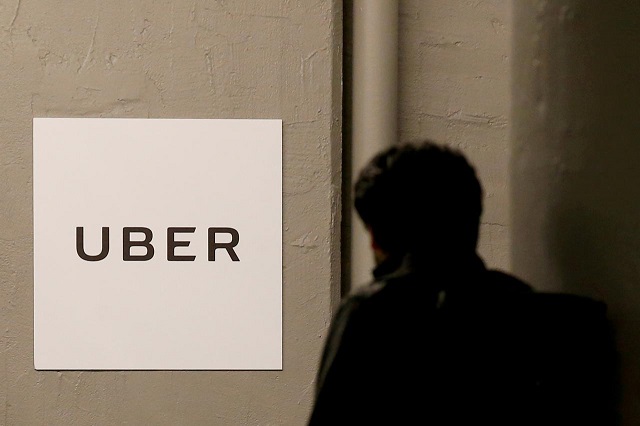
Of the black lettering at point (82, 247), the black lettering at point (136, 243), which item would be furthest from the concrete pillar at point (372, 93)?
the black lettering at point (82, 247)

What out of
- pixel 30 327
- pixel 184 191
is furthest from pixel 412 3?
pixel 30 327

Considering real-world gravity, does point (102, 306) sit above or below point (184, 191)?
below

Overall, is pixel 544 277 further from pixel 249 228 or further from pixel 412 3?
pixel 412 3

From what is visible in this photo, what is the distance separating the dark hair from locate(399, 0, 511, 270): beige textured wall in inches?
56.7

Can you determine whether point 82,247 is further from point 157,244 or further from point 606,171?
point 606,171

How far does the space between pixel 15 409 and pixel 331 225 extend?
39.5 inches

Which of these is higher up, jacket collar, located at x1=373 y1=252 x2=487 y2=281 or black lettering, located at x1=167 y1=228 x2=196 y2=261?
jacket collar, located at x1=373 y1=252 x2=487 y2=281

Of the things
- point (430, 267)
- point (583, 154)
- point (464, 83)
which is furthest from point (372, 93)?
point (430, 267)

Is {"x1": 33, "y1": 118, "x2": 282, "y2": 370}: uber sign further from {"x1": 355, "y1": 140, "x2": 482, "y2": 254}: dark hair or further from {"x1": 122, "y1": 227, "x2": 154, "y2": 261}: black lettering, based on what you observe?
{"x1": 355, "y1": 140, "x2": 482, "y2": 254}: dark hair

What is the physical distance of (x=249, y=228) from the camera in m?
2.34

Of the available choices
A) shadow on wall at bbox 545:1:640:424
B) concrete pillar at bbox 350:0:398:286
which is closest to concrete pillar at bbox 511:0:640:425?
shadow on wall at bbox 545:1:640:424

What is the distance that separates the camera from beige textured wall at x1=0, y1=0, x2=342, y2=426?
2350 millimetres

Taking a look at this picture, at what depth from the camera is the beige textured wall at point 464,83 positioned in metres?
2.43

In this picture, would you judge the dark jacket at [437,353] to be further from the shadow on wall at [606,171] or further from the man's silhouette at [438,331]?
the shadow on wall at [606,171]
